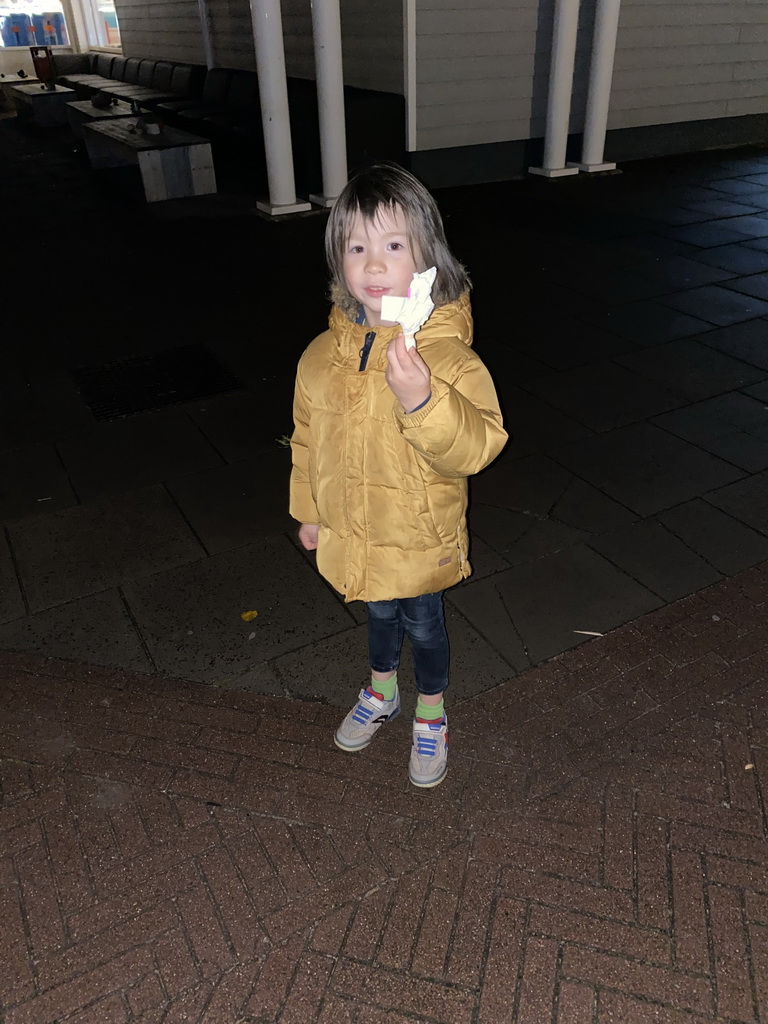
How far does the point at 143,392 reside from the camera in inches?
213

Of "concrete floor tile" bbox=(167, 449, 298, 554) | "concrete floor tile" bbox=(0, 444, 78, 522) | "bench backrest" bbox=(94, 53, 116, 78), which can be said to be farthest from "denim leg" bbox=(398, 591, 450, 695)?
"bench backrest" bbox=(94, 53, 116, 78)

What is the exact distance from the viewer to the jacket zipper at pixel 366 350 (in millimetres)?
2074

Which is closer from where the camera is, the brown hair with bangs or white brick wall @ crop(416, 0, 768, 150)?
the brown hair with bangs

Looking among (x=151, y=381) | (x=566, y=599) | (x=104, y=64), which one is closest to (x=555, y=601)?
(x=566, y=599)

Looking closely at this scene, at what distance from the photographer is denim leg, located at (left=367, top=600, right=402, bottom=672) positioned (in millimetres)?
2527

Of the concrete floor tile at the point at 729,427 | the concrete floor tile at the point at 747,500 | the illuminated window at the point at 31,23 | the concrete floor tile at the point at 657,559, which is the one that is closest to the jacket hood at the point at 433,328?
the concrete floor tile at the point at 657,559

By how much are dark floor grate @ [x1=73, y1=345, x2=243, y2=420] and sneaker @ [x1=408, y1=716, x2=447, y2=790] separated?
3387mm

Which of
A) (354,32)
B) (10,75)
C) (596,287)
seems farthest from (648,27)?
(10,75)

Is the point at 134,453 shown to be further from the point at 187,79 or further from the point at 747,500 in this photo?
the point at 187,79

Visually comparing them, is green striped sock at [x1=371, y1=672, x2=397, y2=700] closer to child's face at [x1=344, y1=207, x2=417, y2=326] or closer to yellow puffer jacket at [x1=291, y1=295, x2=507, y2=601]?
yellow puffer jacket at [x1=291, y1=295, x2=507, y2=601]

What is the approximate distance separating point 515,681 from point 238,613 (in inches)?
49.2

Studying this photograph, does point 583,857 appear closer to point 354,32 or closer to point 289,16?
point 354,32

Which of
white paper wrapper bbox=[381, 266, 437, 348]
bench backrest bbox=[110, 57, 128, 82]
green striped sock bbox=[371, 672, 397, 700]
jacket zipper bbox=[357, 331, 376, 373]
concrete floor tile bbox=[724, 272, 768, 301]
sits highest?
white paper wrapper bbox=[381, 266, 437, 348]

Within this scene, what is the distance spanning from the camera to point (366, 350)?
6.84ft
